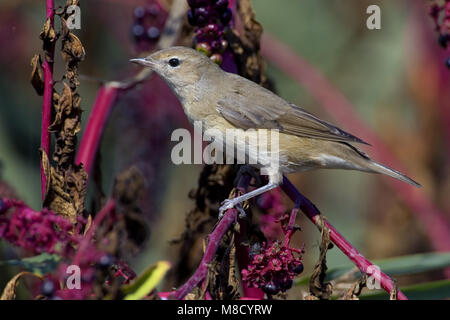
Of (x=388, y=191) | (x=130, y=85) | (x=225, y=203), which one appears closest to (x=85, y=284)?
(x=225, y=203)

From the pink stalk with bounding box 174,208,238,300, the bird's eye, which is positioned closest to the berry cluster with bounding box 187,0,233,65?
the bird's eye

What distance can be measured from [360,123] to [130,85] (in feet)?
5.04

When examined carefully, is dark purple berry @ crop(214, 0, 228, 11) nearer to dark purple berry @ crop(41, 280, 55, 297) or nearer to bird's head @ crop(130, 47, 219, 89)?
bird's head @ crop(130, 47, 219, 89)

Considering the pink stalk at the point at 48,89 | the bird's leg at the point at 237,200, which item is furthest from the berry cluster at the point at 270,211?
the pink stalk at the point at 48,89

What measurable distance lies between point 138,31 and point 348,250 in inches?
74.9

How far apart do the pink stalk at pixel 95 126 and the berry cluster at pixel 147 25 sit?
60 centimetres

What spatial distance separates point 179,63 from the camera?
3.52 meters

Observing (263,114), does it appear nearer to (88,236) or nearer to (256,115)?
(256,115)

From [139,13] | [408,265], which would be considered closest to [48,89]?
[139,13]

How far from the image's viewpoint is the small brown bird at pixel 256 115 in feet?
11.4

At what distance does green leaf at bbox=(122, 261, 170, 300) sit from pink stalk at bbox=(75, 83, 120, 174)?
2.77 ft

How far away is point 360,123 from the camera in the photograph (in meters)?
3.99

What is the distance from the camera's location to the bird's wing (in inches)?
137
